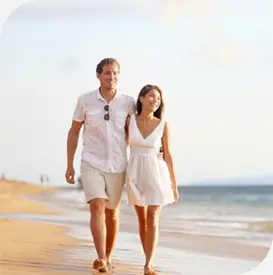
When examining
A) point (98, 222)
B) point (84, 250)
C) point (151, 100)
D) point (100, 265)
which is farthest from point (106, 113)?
point (84, 250)

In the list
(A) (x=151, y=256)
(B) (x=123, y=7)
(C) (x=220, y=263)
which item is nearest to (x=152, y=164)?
(A) (x=151, y=256)

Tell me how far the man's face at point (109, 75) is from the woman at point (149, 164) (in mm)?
110

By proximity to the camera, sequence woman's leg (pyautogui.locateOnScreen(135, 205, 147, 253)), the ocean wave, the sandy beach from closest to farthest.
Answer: woman's leg (pyautogui.locateOnScreen(135, 205, 147, 253))
the sandy beach
the ocean wave

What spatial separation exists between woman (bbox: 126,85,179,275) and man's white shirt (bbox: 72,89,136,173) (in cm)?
4

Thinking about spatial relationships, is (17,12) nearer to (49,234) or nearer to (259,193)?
(49,234)

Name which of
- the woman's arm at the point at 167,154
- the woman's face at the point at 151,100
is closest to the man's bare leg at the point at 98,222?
the woman's arm at the point at 167,154

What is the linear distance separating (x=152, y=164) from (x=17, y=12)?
1090 mm

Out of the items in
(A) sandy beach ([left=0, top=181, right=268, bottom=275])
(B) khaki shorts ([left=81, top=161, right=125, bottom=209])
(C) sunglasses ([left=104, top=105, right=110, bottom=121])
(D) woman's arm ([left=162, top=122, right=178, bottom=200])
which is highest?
(C) sunglasses ([left=104, top=105, right=110, bottom=121])

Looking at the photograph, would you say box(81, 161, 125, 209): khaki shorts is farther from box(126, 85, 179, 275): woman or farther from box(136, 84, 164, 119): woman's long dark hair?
box(136, 84, 164, 119): woman's long dark hair

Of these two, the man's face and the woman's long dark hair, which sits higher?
the man's face

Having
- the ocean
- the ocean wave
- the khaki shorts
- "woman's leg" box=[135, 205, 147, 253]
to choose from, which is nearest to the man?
the khaki shorts

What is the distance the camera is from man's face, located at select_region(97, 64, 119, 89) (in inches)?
115

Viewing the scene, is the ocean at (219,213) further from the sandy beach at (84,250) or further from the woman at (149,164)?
the woman at (149,164)

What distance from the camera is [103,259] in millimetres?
2949
